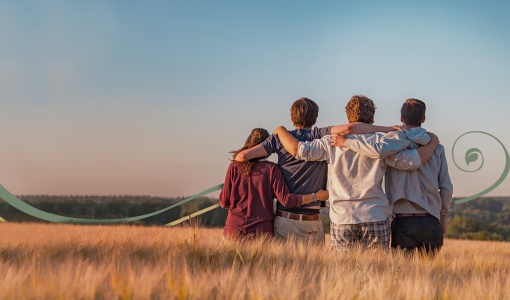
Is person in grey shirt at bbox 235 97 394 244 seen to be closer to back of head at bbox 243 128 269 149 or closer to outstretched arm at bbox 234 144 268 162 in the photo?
outstretched arm at bbox 234 144 268 162

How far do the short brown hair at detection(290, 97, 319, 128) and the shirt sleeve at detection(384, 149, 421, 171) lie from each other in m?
0.79

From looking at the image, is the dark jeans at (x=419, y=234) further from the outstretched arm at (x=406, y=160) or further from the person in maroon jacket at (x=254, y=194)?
the person in maroon jacket at (x=254, y=194)

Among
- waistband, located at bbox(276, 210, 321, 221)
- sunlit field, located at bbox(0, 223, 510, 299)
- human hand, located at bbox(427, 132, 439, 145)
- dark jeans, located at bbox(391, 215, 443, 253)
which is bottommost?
sunlit field, located at bbox(0, 223, 510, 299)

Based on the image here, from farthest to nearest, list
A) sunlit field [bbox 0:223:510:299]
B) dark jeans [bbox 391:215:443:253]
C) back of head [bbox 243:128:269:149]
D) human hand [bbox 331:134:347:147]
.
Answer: back of head [bbox 243:128:269:149] < dark jeans [bbox 391:215:443:253] < human hand [bbox 331:134:347:147] < sunlit field [bbox 0:223:510:299]

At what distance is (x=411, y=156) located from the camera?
593 centimetres

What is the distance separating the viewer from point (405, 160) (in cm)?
592

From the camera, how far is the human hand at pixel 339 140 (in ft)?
19.0

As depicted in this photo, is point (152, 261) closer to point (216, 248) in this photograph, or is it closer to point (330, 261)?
point (216, 248)

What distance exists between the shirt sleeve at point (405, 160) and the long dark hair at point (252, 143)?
3.93ft

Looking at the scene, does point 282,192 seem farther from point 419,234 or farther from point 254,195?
point 419,234

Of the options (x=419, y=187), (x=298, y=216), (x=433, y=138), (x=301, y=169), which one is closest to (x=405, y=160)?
(x=419, y=187)

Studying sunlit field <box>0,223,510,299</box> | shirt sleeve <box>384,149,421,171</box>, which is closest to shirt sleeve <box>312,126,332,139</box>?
shirt sleeve <box>384,149,421,171</box>

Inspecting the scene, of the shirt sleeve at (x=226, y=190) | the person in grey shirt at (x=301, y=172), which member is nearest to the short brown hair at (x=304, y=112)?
the person in grey shirt at (x=301, y=172)

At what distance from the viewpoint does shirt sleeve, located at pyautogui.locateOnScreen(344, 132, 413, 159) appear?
224 inches
